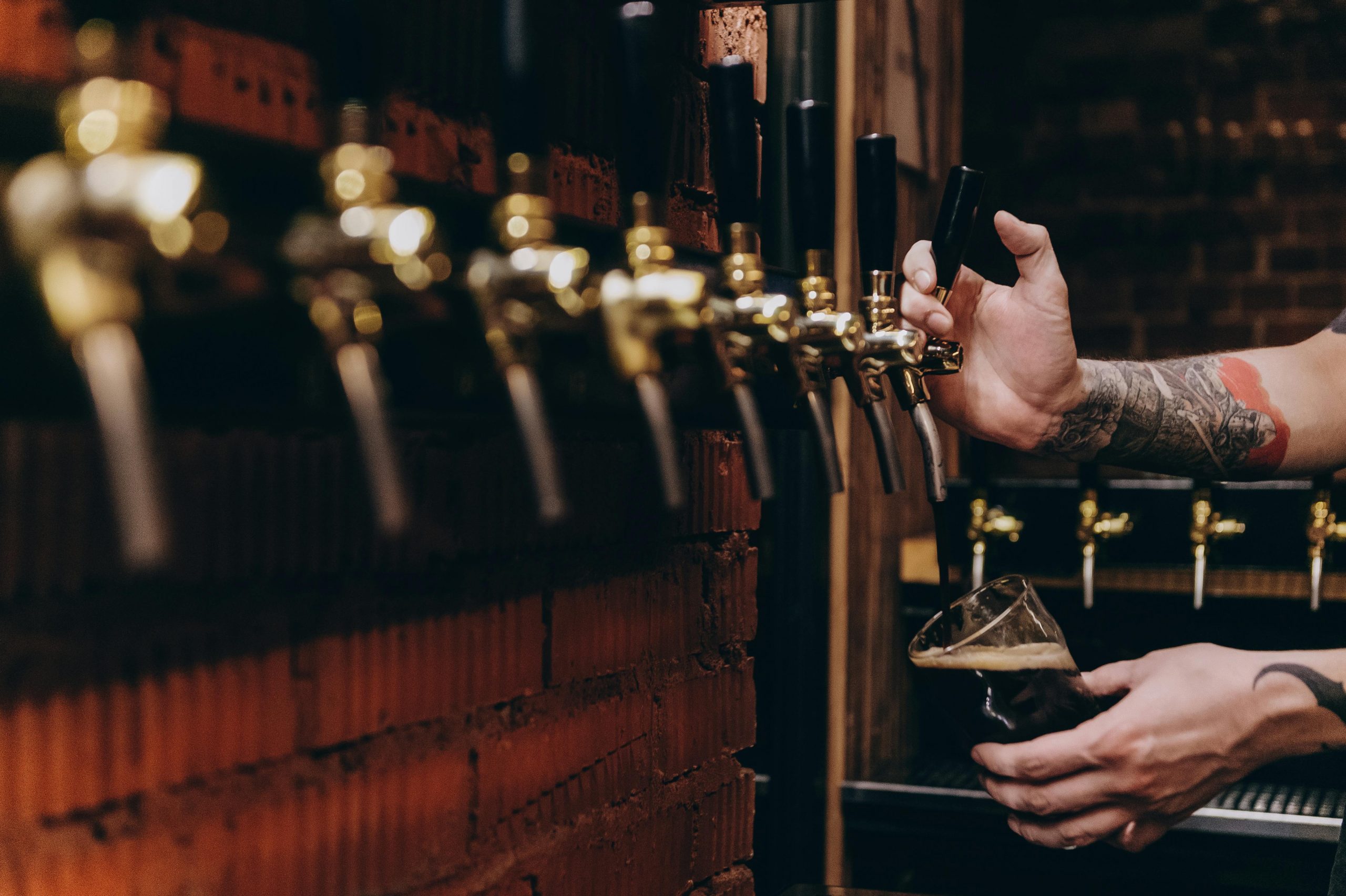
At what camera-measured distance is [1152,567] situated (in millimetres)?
2262

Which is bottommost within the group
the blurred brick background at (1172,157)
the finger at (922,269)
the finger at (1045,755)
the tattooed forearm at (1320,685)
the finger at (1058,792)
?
the finger at (1058,792)

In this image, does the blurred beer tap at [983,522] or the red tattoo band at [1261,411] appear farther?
the blurred beer tap at [983,522]

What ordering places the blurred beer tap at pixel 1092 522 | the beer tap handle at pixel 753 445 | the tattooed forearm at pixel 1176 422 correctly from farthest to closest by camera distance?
the blurred beer tap at pixel 1092 522, the tattooed forearm at pixel 1176 422, the beer tap handle at pixel 753 445

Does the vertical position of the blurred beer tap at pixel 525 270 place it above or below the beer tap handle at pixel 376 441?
above

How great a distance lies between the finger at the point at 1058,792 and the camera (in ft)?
3.45

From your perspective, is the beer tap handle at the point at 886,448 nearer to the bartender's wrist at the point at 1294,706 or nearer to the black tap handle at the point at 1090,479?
the bartender's wrist at the point at 1294,706

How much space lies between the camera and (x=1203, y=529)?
214cm

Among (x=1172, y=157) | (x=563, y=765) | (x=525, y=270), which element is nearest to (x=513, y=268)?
(x=525, y=270)

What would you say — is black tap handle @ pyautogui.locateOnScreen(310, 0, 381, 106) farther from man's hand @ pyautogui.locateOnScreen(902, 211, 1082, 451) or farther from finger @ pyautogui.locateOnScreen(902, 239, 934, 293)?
man's hand @ pyautogui.locateOnScreen(902, 211, 1082, 451)

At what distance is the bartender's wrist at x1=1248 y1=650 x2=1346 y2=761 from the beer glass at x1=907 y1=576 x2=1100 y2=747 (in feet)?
0.85

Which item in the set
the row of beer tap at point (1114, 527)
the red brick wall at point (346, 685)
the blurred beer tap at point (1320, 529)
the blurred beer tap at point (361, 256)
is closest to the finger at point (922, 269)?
the red brick wall at point (346, 685)

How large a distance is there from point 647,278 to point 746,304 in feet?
0.37

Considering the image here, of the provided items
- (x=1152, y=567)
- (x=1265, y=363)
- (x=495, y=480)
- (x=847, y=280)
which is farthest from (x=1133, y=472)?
(x=495, y=480)

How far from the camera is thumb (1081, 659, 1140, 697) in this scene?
116cm
